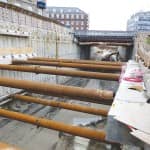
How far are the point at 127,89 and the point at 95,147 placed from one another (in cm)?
279

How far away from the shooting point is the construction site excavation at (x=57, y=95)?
39.4 inches

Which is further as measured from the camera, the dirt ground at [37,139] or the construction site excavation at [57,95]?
the dirt ground at [37,139]

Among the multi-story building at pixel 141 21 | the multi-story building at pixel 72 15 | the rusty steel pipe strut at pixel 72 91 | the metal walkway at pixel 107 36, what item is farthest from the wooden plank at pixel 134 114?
the multi-story building at pixel 72 15

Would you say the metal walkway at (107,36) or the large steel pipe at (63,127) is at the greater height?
the metal walkway at (107,36)

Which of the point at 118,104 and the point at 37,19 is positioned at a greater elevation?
the point at 37,19

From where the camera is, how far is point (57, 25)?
25.1 ft

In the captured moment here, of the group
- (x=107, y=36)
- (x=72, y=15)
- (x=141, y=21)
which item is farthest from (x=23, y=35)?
(x=72, y=15)

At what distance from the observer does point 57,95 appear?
1927mm

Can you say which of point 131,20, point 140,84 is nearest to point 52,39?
point 140,84

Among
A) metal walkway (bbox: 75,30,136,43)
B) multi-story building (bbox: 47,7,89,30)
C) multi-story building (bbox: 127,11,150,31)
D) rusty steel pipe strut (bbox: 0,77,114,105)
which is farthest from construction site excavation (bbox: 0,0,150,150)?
multi-story building (bbox: 47,7,89,30)

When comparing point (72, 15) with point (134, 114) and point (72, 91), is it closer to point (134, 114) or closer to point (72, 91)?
point (72, 91)

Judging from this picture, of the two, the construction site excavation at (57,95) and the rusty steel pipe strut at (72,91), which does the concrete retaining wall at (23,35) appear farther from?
the rusty steel pipe strut at (72,91)

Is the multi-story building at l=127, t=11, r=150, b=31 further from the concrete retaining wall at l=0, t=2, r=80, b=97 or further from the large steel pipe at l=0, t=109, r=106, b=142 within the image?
the large steel pipe at l=0, t=109, r=106, b=142

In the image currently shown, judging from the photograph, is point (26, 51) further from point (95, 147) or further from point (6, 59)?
point (95, 147)
